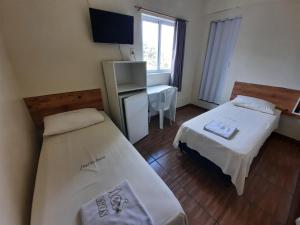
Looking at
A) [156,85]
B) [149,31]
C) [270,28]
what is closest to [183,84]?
[156,85]

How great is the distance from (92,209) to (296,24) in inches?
138

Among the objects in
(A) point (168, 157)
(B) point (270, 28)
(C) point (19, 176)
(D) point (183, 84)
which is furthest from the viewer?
(D) point (183, 84)

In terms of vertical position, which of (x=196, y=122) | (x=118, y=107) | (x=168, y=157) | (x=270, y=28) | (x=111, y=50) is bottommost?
(x=168, y=157)

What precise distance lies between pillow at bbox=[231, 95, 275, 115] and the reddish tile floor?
2.00 feet

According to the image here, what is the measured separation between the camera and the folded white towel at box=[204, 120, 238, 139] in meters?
1.57

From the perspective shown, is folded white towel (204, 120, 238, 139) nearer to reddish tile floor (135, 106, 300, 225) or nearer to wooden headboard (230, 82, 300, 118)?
reddish tile floor (135, 106, 300, 225)

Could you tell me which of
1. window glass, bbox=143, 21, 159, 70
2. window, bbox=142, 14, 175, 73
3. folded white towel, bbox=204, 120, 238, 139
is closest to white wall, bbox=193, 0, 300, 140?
window, bbox=142, 14, 175, 73

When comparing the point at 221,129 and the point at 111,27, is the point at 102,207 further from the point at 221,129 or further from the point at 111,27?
the point at 111,27

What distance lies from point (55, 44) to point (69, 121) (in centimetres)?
96

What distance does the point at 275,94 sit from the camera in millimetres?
2385

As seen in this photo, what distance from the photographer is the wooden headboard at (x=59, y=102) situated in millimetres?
1698

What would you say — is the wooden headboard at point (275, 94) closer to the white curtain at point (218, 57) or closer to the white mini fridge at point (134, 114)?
the white curtain at point (218, 57)

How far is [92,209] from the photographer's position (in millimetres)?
802

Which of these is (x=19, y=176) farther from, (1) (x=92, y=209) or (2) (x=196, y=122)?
(2) (x=196, y=122)
